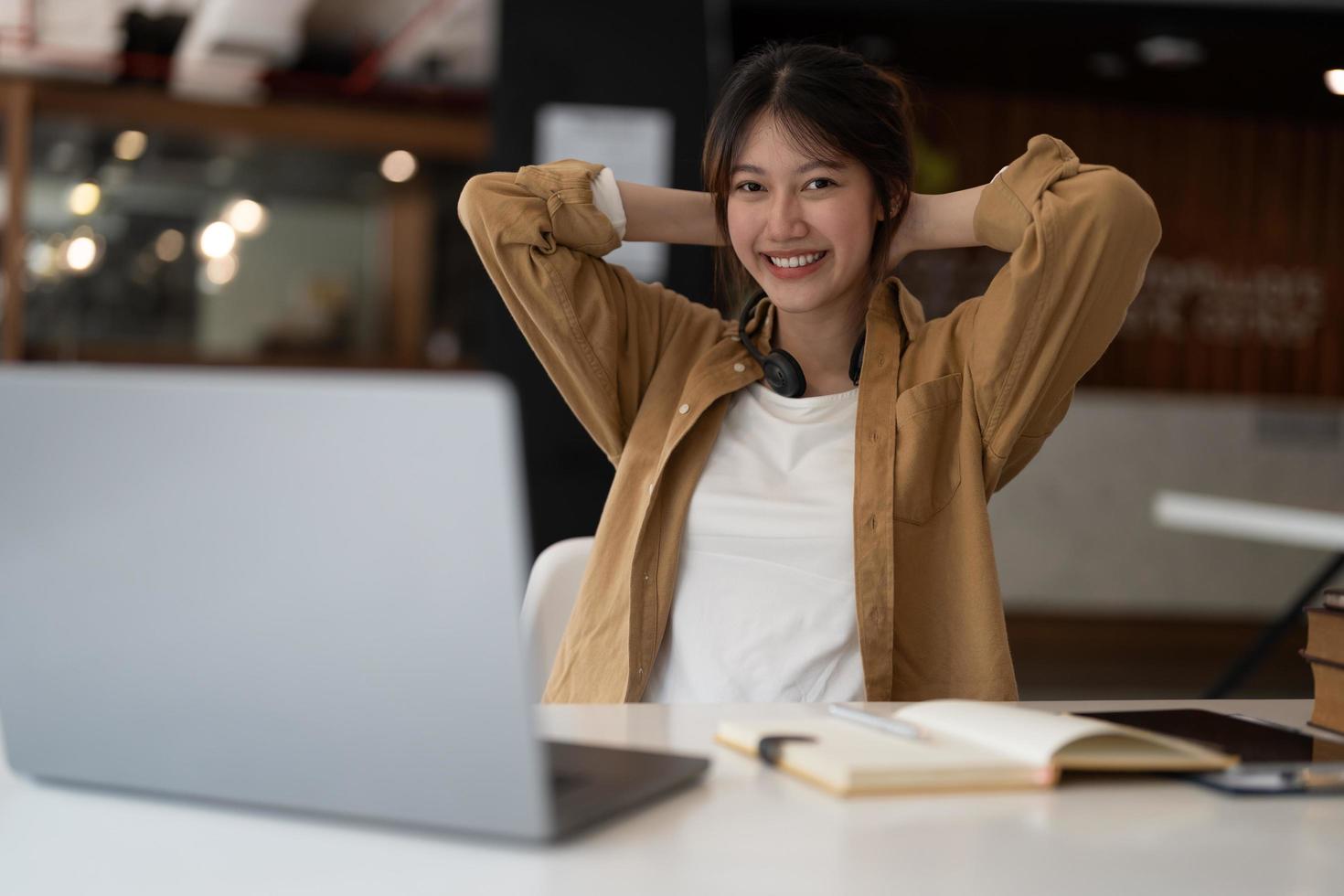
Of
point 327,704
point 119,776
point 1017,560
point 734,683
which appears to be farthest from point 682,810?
point 1017,560

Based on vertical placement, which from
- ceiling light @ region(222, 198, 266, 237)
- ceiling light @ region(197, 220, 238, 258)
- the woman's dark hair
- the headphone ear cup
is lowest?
the headphone ear cup

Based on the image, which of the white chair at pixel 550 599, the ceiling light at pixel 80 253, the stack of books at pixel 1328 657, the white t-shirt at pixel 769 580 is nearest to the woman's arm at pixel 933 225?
the white t-shirt at pixel 769 580

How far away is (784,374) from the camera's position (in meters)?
1.72

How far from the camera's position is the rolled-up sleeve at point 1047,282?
5.06 ft

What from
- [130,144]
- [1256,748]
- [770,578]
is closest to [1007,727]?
[1256,748]

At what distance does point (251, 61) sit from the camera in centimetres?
650

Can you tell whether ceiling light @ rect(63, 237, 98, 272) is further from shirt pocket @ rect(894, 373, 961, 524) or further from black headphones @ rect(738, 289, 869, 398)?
shirt pocket @ rect(894, 373, 961, 524)

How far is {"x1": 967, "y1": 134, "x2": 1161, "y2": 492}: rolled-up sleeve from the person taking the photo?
1.54 meters

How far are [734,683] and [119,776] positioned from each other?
2.76 ft

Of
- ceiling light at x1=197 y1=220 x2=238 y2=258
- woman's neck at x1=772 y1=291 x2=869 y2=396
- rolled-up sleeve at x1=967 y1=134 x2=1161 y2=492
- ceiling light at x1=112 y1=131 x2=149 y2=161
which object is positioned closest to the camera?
rolled-up sleeve at x1=967 y1=134 x2=1161 y2=492

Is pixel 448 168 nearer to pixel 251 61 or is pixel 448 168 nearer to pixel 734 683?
pixel 251 61

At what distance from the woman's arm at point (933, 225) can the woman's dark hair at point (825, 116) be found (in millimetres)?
13

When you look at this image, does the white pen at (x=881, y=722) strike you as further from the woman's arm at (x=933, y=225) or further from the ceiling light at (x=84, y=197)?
the ceiling light at (x=84, y=197)

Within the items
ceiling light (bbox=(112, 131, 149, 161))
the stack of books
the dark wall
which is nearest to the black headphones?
the stack of books
